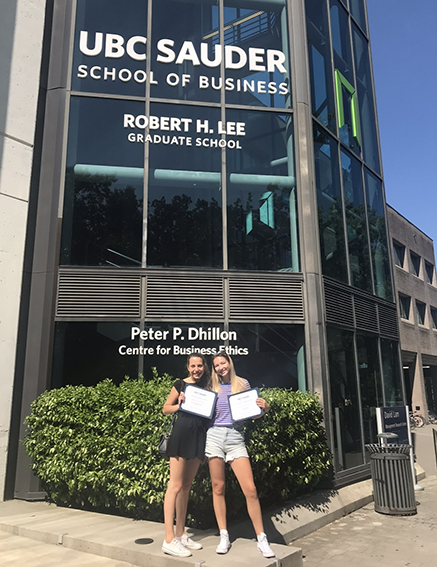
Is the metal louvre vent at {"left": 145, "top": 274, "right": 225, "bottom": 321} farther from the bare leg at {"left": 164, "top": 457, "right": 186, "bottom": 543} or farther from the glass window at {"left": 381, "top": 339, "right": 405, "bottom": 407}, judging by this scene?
the glass window at {"left": 381, "top": 339, "right": 405, "bottom": 407}

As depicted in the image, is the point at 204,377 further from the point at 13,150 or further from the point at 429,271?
the point at 429,271

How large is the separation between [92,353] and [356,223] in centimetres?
689

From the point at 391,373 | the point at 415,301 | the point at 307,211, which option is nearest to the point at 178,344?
the point at 307,211

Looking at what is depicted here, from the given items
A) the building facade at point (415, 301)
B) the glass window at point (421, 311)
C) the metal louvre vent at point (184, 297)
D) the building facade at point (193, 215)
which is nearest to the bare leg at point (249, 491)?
the building facade at point (193, 215)

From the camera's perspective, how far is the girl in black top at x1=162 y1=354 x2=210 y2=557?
4.71m

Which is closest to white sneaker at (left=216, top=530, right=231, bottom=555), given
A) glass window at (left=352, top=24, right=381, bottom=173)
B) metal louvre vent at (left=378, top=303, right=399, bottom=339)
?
metal louvre vent at (left=378, top=303, right=399, bottom=339)

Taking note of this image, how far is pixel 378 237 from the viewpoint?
41.4ft

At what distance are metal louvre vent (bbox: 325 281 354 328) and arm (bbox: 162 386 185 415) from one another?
514cm

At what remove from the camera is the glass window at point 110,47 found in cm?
986

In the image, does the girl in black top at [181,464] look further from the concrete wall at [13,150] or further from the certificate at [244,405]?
the concrete wall at [13,150]

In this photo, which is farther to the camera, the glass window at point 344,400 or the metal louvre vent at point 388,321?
the metal louvre vent at point 388,321

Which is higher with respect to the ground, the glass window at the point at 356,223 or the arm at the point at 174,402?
the glass window at the point at 356,223

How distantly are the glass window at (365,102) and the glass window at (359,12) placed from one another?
0.44 metres

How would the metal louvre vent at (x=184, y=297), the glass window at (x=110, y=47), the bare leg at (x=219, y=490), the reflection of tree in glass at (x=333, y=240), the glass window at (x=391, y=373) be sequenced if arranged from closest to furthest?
the bare leg at (x=219, y=490), the metal louvre vent at (x=184, y=297), the glass window at (x=110, y=47), the reflection of tree in glass at (x=333, y=240), the glass window at (x=391, y=373)
